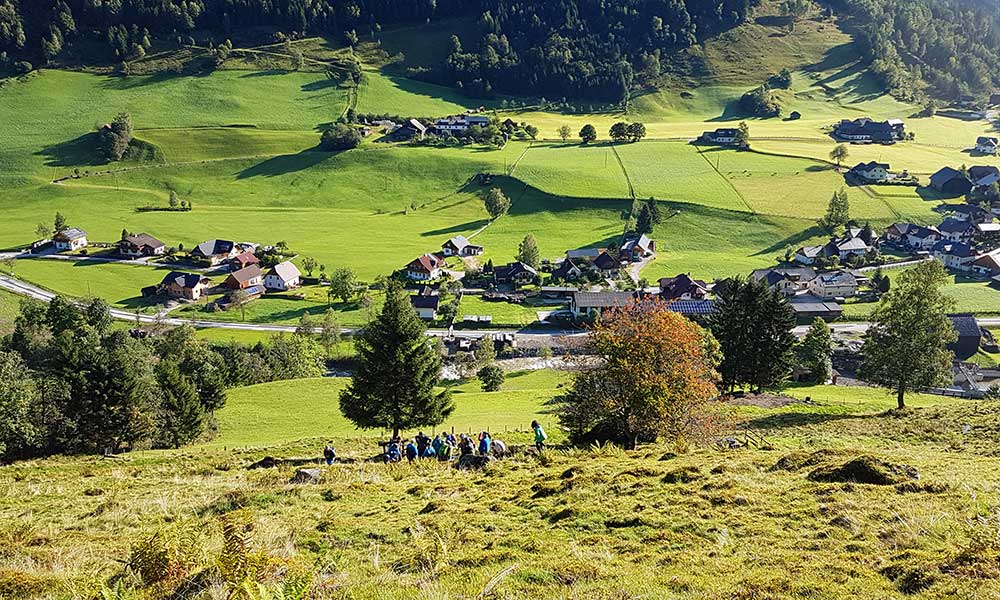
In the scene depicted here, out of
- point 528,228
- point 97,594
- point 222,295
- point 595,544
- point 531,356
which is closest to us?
point 97,594

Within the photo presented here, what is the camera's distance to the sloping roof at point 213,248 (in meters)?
116

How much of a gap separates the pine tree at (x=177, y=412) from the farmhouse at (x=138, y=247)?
83.3 metres

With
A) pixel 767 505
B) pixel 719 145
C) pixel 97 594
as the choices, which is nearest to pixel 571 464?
pixel 767 505

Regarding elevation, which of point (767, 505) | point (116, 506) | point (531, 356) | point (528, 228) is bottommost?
point (531, 356)

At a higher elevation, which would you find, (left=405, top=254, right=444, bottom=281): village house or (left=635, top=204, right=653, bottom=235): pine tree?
(left=635, top=204, right=653, bottom=235): pine tree

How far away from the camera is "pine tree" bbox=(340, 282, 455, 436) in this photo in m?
35.8

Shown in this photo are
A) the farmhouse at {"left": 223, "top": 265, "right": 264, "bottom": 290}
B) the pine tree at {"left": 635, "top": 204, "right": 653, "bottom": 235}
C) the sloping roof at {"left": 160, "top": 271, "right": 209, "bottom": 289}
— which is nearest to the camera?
the sloping roof at {"left": 160, "top": 271, "right": 209, "bottom": 289}

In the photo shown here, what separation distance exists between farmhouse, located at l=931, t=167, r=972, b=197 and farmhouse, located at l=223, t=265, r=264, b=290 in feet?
507

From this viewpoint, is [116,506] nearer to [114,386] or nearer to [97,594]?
[97,594]

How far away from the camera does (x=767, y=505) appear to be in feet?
56.9

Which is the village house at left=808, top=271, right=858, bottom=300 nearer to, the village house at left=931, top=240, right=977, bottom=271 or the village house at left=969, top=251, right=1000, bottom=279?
the village house at left=931, top=240, right=977, bottom=271

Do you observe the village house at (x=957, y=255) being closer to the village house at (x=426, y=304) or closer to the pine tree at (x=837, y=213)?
the pine tree at (x=837, y=213)

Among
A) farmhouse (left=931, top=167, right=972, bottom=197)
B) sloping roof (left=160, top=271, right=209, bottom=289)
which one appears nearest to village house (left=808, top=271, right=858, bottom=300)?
farmhouse (left=931, top=167, right=972, bottom=197)

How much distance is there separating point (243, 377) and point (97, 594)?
197 ft
